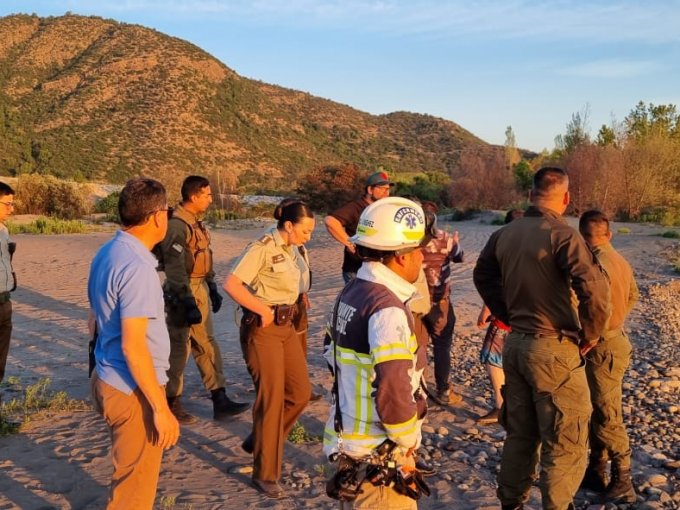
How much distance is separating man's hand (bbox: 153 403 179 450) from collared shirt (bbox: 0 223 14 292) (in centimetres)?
336

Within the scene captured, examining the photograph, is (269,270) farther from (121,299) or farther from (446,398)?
(446,398)

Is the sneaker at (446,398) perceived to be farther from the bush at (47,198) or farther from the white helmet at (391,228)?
the bush at (47,198)

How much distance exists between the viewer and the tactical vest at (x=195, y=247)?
5.64 metres

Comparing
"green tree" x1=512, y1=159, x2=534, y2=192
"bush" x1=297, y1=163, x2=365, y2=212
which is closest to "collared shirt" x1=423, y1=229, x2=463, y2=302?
"bush" x1=297, y1=163, x2=365, y2=212

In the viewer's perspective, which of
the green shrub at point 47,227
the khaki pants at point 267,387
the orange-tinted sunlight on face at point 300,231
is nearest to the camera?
the khaki pants at point 267,387

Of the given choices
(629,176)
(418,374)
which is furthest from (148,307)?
(629,176)

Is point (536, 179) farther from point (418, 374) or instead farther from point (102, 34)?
point (102, 34)

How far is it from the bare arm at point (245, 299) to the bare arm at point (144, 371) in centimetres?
133

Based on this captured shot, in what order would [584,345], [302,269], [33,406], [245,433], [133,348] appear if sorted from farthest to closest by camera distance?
[33,406] → [245,433] → [302,269] → [584,345] → [133,348]

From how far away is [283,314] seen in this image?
4.49 m

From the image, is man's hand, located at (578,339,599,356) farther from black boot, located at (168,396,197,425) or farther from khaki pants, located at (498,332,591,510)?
black boot, located at (168,396,197,425)

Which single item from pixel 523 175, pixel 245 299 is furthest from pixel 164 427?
pixel 523 175

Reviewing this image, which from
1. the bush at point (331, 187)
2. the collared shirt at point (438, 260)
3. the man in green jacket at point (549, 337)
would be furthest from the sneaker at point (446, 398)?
the bush at point (331, 187)

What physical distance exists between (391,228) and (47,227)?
23.2 m
